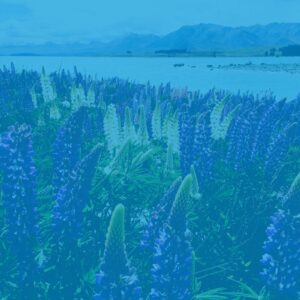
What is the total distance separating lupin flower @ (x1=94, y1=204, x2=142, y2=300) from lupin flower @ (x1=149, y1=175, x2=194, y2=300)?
0.63 ft

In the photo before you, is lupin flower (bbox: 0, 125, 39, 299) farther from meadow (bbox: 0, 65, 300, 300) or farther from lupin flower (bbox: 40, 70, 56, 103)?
lupin flower (bbox: 40, 70, 56, 103)

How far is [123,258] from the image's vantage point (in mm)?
1996

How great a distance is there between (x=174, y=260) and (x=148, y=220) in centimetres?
125

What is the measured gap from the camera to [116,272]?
2.01 metres

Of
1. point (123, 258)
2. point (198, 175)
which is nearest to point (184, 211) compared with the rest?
point (123, 258)

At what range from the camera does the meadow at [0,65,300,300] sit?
220 centimetres

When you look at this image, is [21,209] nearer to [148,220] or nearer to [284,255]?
[148,220]

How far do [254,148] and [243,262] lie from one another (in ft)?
6.90

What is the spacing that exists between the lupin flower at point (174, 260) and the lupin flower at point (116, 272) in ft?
0.63

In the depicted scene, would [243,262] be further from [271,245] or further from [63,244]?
[63,244]

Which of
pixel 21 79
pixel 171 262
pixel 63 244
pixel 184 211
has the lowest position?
pixel 21 79

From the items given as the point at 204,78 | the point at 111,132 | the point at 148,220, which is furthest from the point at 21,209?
the point at 204,78

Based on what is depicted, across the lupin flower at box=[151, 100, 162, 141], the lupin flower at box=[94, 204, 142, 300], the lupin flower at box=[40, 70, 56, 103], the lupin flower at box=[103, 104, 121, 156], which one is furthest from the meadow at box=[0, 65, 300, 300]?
the lupin flower at box=[40, 70, 56, 103]

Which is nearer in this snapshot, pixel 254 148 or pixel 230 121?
pixel 254 148
